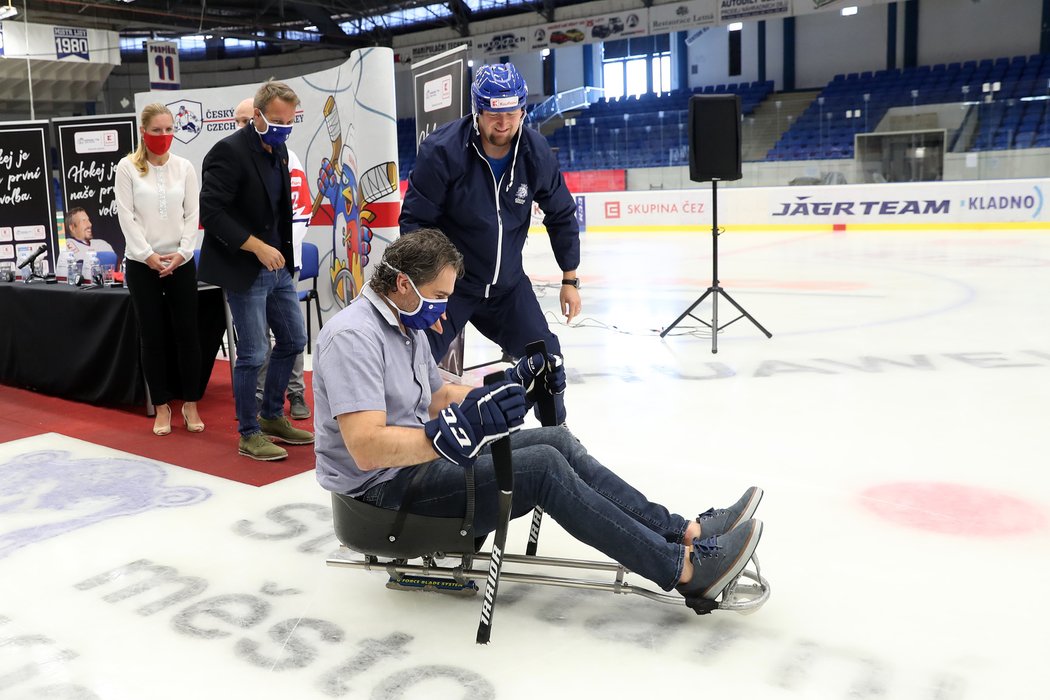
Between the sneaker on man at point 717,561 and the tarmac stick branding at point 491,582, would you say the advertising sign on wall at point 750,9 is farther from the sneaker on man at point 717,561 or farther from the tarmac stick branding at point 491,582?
the tarmac stick branding at point 491,582

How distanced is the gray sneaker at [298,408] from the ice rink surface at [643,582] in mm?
764

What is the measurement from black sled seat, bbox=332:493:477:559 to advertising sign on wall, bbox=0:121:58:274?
20.0ft

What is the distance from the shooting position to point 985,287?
7.82 m

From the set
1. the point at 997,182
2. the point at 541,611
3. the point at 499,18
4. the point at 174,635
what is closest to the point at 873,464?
the point at 541,611

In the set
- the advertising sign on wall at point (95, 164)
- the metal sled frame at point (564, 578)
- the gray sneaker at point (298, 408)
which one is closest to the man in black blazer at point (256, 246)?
the gray sneaker at point (298, 408)

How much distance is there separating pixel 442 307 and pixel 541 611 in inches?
32.0

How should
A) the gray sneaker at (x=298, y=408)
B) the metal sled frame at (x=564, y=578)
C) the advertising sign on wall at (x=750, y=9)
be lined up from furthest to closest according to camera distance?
the advertising sign on wall at (x=750, y=9) → the gray sneaker at (x=298, y=408) → the metal sled frame at (x=564, y=578)

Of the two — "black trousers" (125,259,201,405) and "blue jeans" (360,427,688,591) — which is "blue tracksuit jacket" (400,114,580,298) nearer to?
"blue jeans" (360,427,688,591)

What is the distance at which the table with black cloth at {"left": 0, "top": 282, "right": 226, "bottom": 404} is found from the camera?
4449mm

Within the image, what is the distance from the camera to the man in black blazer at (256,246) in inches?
134

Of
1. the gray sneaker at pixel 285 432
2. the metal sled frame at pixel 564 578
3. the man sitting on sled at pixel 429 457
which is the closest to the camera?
the man sitting on sled at pixel 429 457

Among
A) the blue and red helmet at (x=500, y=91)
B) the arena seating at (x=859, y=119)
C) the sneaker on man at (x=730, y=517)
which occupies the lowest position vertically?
the sneaker on man at (x=730, y=517)

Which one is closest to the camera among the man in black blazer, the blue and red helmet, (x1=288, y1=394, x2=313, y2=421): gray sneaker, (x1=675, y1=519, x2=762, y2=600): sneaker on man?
(x1=675, y1=519, x2=762, y2=600): sneaker on man

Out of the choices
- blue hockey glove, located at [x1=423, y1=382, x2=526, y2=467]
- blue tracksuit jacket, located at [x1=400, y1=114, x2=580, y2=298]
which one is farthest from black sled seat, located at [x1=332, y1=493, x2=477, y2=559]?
blue tracksuit jacket, located at [x1=400, y1=114, x2=580, y2=298]
